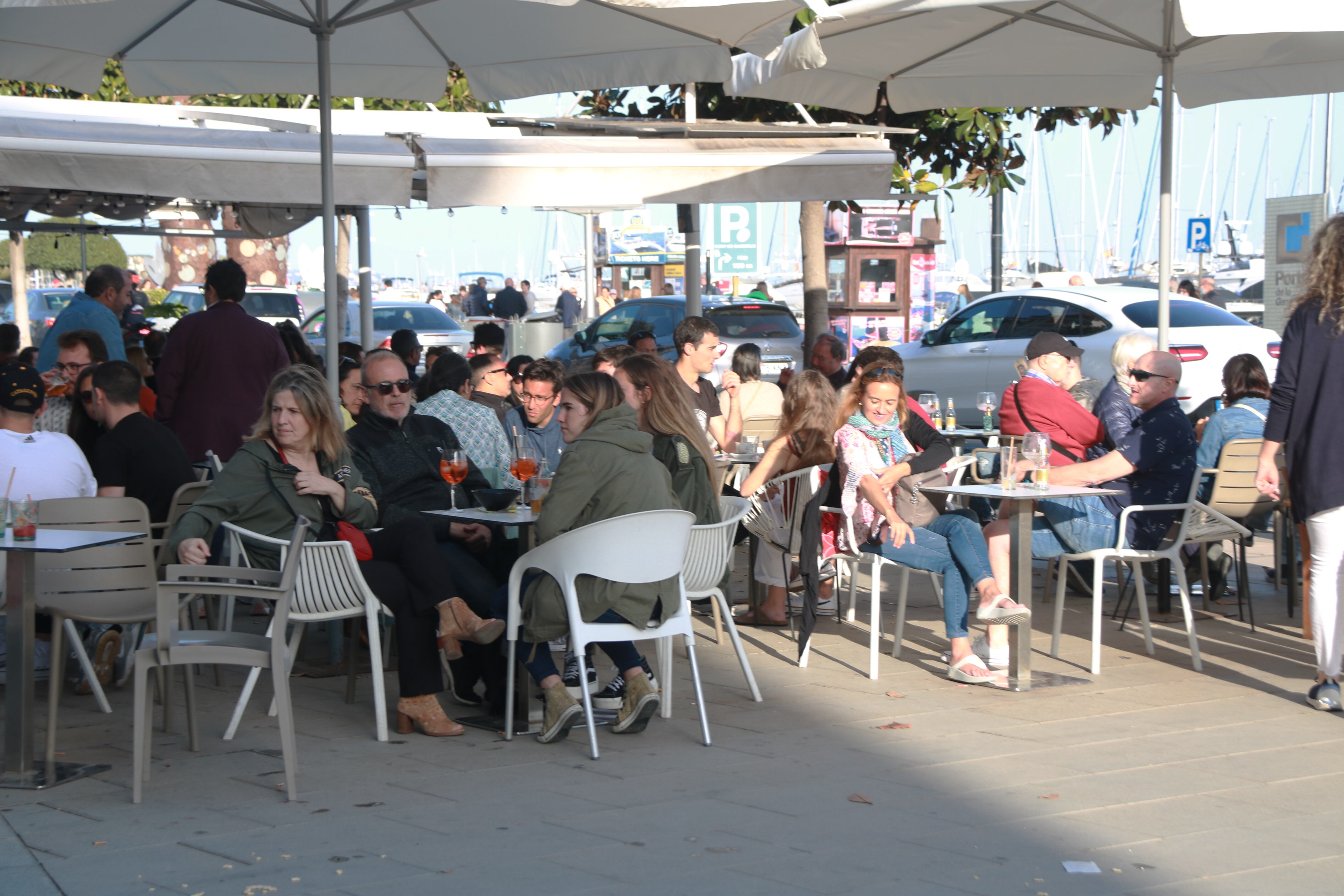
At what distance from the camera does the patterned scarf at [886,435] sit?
19.9 feet

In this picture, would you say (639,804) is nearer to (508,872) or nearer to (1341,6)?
(508,872)

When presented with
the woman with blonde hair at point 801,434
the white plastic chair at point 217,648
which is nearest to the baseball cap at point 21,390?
the white plastic chair at point 217,648

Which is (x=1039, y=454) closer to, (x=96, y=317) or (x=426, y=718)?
(x=426, y=718)

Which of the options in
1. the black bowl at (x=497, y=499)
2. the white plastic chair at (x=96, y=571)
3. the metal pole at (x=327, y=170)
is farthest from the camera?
the metal pole at (x=327, y=170)

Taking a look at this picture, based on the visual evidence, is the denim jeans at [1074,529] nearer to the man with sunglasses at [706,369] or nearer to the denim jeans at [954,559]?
the denim jeans at [954,559]

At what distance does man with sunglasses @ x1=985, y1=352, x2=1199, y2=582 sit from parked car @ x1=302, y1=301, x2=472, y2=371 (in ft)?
45.3

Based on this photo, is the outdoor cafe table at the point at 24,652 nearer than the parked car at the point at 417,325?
Yes

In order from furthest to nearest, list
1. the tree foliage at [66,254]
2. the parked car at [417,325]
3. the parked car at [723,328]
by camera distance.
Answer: the tree foliage at [66,254], the parked car at [417,325], the parked car at [723,328]

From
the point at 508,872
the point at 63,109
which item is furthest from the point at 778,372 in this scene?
the point at 508,872

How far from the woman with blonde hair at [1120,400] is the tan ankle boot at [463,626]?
3246 mm

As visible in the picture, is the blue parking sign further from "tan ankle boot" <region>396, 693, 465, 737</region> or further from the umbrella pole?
"tan ankle boot" <region>396, 693, 465, 737</region>

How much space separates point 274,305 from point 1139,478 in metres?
19.3

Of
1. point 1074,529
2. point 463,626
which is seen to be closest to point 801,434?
point 1074,529

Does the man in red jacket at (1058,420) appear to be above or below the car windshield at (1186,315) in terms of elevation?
below
